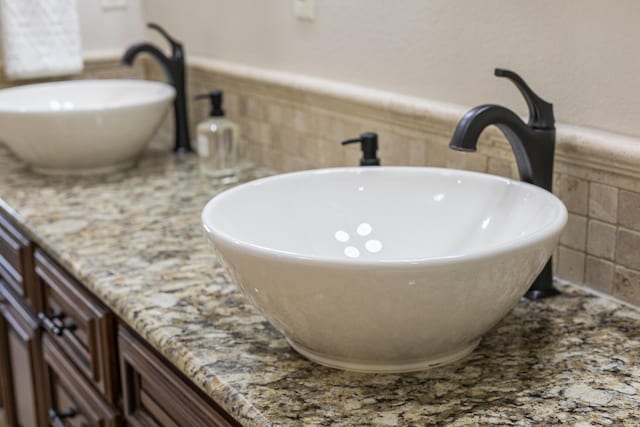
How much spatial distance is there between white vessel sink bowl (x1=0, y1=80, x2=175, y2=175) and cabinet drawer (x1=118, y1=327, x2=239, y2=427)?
25.9 inches

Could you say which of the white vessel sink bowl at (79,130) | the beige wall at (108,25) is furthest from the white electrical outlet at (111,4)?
the white vessel sink bowl at (79,130)

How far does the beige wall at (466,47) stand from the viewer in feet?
3.77

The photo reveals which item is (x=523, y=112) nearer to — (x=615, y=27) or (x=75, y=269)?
(x=615, y=27)

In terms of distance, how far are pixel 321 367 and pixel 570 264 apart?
43 cm

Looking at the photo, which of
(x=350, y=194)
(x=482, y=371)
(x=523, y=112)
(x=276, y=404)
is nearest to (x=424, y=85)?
(x=523, y=112)

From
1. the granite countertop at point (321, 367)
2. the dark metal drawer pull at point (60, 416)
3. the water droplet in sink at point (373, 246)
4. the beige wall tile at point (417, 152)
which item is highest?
the beige wall tile at point (417, 152)

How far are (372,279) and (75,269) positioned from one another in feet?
2.13

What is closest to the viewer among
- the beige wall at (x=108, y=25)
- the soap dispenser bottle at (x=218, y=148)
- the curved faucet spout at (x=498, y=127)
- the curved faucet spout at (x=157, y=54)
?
the curved faucet spout at (x=498, y=127)

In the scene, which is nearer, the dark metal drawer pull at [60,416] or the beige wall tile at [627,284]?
the beige wall tile at [627,284]

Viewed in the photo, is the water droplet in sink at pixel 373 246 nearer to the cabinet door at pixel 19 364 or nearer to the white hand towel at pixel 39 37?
the cabinet door at pixel 19 364

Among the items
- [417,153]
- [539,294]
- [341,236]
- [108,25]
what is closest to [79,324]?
[341,236]

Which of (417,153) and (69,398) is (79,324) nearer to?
(69,398)

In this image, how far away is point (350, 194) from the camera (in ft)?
4.07

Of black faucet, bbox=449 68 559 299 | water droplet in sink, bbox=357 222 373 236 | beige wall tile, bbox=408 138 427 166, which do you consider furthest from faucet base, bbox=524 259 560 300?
beige wall tile, bbox=408 138 427 166
